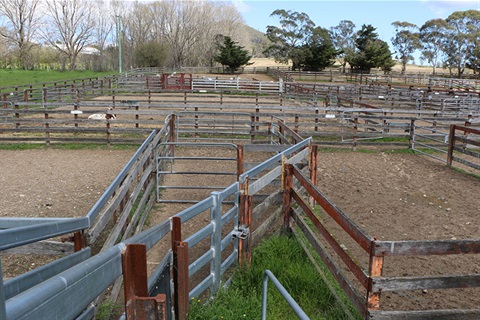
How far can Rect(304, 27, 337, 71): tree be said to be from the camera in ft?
220

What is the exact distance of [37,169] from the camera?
416 inches

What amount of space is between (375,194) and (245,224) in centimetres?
517

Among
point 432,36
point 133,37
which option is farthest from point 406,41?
point 133,37

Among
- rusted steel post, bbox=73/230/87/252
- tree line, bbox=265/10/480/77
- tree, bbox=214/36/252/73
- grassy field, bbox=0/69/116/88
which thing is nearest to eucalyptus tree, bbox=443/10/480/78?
tree line, bbox=265/10/480/77

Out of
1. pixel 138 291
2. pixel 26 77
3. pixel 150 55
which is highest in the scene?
pixel 150 55

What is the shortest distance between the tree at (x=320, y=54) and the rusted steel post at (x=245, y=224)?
6550 centimetres

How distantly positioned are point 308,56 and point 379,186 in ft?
200

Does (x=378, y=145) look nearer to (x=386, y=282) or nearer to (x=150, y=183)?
(x=150, y=183)

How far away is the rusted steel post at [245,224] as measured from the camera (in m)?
4.54

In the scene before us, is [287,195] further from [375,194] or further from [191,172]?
[375,194]

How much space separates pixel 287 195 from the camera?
5789 mm

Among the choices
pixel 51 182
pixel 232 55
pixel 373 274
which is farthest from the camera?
pixel 232 55

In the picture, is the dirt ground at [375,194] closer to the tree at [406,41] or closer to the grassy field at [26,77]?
the grassy field at [26,77]

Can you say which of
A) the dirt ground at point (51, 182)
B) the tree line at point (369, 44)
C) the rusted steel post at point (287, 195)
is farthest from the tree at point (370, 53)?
the rusted steel post at point (287, 195)
